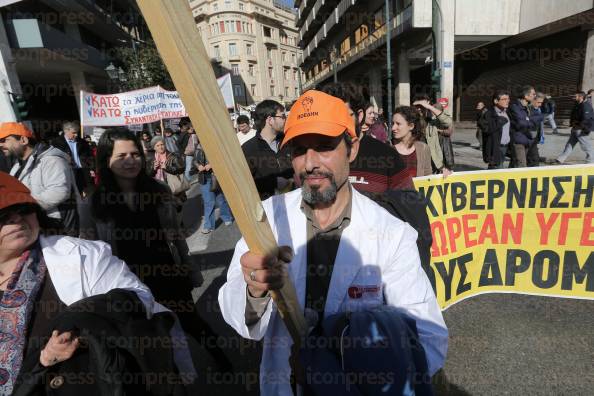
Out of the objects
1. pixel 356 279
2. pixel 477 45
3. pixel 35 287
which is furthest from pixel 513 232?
pixel 477 45

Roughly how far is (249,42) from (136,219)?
2766 inches

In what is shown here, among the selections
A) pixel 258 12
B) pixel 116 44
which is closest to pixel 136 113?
pixel 116 44

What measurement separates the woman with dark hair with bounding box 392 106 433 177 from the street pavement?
1497 mm

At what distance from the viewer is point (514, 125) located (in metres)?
6.01

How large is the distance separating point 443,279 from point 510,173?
1.18m

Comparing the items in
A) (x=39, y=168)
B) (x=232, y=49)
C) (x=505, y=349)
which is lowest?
(x=505, y=349)

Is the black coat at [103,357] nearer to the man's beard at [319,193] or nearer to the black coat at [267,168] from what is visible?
the man's beard at [319,193]

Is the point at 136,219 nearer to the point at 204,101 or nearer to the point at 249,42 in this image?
the point at 204,101

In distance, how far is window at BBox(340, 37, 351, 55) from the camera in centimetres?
3059

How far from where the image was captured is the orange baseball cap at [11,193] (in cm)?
140

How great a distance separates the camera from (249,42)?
6538 cm

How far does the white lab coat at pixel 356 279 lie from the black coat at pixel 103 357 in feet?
1.27

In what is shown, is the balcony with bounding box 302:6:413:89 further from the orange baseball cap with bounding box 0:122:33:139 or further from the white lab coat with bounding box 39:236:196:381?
the white lab coat with bounding box 39:236:196:381

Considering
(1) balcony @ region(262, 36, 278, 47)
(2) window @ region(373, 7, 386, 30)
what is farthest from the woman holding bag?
(1) balcony @ region(262, 36, 278, 47)
